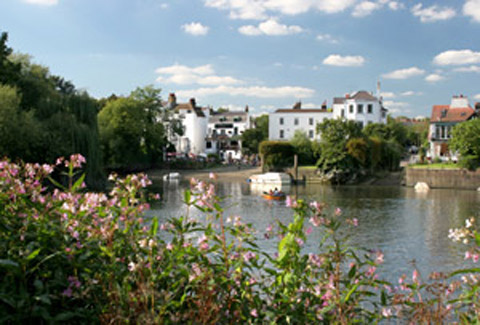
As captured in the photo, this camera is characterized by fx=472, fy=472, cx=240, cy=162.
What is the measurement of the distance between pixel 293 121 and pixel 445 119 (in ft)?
82.5

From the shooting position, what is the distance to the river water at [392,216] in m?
19.1

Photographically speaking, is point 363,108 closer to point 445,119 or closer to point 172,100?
point 445,119

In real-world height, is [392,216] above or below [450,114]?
below

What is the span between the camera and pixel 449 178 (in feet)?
168

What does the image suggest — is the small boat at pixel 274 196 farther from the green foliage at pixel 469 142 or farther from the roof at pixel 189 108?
the roof at pixel 189 108

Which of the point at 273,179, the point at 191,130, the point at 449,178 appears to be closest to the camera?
the point at 449,178

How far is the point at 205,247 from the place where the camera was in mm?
4559

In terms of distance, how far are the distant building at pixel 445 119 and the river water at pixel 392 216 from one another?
2014 centimetres

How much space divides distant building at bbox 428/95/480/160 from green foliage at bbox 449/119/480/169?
581 inches

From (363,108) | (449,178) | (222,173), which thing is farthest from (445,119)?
(222,173)

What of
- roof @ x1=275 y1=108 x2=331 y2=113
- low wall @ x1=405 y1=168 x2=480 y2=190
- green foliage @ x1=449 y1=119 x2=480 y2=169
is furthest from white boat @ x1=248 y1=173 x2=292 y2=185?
roof @ x1=275 y1=108 x2=331 y2=113

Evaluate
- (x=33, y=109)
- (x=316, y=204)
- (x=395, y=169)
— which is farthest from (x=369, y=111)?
(x=316, y=204)

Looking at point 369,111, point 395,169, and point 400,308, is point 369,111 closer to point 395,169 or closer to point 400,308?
point 395,169

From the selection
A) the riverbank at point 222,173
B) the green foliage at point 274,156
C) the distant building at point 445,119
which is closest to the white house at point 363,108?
the distant building at point 445,119
